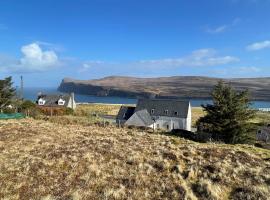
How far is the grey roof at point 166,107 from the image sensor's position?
7031cm

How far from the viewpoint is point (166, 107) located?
7194 cm

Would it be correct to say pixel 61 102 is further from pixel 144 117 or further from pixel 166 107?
pixel 144 117

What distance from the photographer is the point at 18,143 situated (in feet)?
90.1

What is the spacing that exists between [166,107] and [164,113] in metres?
1.56

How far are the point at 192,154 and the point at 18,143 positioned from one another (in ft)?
50.2

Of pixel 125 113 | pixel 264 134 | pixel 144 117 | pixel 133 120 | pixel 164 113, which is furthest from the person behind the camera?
pixel 164 113

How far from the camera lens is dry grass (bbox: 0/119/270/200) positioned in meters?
17.2

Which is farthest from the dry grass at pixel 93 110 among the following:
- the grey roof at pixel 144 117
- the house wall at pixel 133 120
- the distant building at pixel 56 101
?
the grey roof at pixel 144 117

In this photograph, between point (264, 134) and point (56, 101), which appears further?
point (56, 101)

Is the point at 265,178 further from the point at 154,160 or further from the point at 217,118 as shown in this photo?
the point at 217,118

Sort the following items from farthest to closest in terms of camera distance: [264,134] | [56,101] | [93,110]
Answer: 1. [93,110]
2. [56,101]
3. [264,134]

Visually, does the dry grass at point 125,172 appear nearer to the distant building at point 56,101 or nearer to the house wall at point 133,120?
the house wall at point 133,120

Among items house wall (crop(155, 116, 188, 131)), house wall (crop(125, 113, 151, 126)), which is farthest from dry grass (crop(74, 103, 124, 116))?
house wall (crop(155, 116, 188, 131))

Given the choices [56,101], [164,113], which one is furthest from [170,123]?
[56,101]
